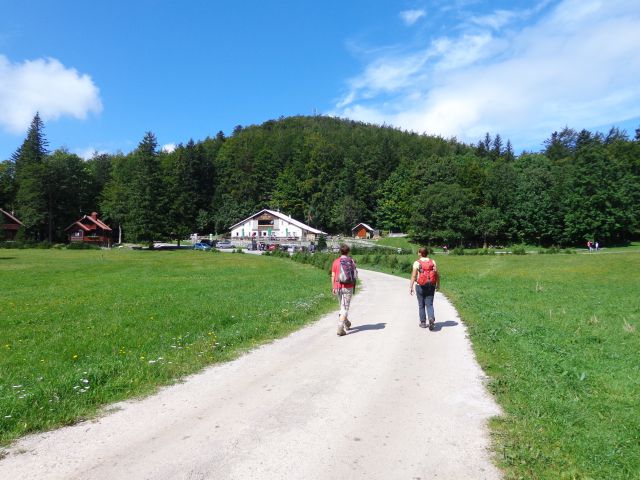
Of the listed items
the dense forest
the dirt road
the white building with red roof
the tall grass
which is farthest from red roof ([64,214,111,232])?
the dirt road

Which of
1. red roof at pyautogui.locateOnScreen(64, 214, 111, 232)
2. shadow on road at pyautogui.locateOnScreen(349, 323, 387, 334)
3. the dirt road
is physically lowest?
shadow on road at pyautogui.locateOnScreen(349, 323, 387, 334)

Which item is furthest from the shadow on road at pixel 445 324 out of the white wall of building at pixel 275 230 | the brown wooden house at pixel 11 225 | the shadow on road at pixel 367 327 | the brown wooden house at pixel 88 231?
the brown wooden house at pixel 11 225

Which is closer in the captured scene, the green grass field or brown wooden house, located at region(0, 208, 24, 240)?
the green grass field

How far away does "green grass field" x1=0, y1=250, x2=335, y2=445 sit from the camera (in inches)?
255

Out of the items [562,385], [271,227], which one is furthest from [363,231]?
[562,385]

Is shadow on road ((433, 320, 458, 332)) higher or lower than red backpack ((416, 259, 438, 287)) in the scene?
lower

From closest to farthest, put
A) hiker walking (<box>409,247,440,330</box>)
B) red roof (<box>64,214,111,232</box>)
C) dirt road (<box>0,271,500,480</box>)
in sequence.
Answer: dirt road (<box>0,271,500,480</box>)
hiker walking (<box>409,247,440,330</box>)
red roof (<box>64,214,111,232</box>)

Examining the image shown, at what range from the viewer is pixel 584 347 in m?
10.7

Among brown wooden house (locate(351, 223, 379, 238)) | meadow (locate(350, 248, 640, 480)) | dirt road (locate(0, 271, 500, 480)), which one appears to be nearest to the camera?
dirt road (locate(0, 271, 500, 480))

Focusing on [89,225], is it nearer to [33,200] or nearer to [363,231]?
[33,200]

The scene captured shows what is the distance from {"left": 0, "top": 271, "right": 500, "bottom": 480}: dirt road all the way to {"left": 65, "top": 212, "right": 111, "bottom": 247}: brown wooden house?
307 feet

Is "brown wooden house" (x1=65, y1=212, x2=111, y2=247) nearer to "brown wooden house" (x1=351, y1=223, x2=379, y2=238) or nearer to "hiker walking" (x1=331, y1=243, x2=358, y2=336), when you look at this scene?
"brown wooden house" (x1=351, y1=223, x2=379, y2=238)

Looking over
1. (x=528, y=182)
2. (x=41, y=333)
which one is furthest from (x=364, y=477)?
(x=528, y=182)

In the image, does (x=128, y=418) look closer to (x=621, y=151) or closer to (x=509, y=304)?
(x=509, y=304)
